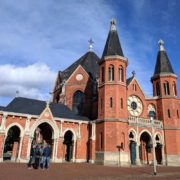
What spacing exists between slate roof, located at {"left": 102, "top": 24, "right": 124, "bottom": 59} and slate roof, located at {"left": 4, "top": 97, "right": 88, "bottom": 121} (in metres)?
10.9

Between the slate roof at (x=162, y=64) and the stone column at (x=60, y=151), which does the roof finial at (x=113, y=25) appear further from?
the stone column at (x=60, y=151)

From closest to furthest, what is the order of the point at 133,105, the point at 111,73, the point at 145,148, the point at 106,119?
1. the point at 106,119
2. the point at 111,73
3. the point at 145,148
4. the point at 133,105

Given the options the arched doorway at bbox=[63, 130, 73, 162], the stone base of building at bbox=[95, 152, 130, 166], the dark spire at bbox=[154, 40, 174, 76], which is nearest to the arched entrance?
the arched doorway at bbox=[63, 130, 73, 162]

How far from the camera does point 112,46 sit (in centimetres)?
3469

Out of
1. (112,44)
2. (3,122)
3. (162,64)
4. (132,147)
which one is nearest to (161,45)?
(162,64)

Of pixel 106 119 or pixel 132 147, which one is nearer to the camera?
pixel 106 119

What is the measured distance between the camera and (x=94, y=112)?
36.2 metres

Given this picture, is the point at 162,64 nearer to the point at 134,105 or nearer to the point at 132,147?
the point at 134,105

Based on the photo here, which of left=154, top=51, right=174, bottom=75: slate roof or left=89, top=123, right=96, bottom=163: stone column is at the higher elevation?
left=154, top=51, right=174, bottom=75: slate roof

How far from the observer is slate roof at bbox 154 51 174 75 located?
3897 centimetres

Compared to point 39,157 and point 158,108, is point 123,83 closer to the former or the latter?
point 158,108

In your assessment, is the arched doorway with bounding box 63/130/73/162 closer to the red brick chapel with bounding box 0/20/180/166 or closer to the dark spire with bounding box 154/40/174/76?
the red brick chapel with bounding box 0/20/180/166

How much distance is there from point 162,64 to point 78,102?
56.7 feet

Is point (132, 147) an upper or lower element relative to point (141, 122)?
lower
